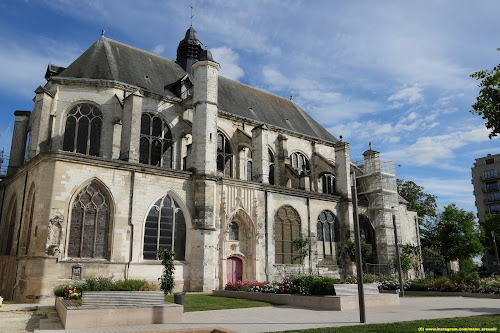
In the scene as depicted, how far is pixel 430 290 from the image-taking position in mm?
19859

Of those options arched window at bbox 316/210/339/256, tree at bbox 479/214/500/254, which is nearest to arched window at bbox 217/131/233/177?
arched window at bbox 316/210/339/256

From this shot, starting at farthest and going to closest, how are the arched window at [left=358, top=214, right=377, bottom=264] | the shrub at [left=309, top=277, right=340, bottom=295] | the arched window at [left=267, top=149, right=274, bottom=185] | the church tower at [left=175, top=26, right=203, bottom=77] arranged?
1. the church tower at [left=175, top=26, right=203, bottom=77]
2. the arched window at [left=358, top=214, right=377, bottom=264]
3. the arched window at [left=267, top=149, right=274, bottom=185]
4. the shrub at [left=309, top=277, right=340, bottom=295]

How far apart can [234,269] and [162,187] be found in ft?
20.4

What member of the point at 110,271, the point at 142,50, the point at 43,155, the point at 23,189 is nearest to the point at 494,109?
the point at 110,271

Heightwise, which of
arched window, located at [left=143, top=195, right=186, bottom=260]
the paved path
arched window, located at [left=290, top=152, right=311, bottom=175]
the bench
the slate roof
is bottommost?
the paved path

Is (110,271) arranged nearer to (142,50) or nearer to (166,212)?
(166,212)

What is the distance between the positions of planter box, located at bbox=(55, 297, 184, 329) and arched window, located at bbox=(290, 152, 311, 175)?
69.0 feet

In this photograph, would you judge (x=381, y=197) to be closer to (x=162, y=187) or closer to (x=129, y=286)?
(x=162, y=187)

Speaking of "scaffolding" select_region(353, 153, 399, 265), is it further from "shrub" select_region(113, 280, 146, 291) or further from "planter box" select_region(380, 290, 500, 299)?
"shrub" select_region(113, 280, 146, 291)

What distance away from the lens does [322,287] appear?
44.9 ft

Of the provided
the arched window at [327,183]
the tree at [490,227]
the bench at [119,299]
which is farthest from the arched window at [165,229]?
the tree at [490,227]

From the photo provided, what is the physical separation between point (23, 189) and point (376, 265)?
2342 centimetres

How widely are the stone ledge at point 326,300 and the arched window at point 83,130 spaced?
11.6 meters

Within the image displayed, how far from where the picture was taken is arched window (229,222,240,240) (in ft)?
71.7
